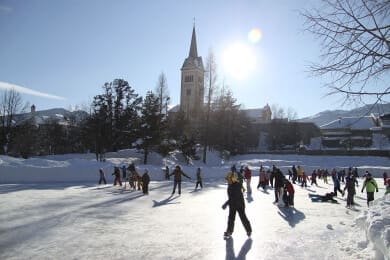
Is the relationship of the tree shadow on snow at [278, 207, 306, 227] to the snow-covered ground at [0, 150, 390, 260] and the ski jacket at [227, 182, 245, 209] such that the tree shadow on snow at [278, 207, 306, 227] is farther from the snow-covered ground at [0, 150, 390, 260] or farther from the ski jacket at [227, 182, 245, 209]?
the ski jacket at [227, 182, 245, 209]

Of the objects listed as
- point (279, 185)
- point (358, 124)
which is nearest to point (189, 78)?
point (358, 124)

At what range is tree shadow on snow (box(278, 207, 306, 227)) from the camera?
10.2 metres

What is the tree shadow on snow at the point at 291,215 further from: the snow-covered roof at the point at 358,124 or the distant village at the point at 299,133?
the snow-covered roof at the point at 358,124

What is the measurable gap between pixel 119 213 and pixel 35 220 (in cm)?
252

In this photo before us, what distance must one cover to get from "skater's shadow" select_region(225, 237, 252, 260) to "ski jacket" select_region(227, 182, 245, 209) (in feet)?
2.48

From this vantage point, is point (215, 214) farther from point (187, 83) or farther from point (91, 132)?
point (187, 83)

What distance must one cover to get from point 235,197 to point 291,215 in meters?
4.23

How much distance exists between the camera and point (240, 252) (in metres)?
6.52

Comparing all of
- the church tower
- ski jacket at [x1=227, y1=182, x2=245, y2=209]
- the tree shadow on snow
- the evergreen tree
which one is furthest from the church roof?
ski jacket at [x1=227, y1=182, x2=245, y2=209]

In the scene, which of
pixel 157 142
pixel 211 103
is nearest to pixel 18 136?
pixel 157 142

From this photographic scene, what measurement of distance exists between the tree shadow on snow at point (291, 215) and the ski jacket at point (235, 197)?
7.99ft

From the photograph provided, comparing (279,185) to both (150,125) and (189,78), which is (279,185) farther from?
(189,78)

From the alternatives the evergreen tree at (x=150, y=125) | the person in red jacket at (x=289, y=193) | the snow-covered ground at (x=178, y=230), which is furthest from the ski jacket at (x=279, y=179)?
the evergreen tree at (x=150, y=125)

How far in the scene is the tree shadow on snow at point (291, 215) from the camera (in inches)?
400
